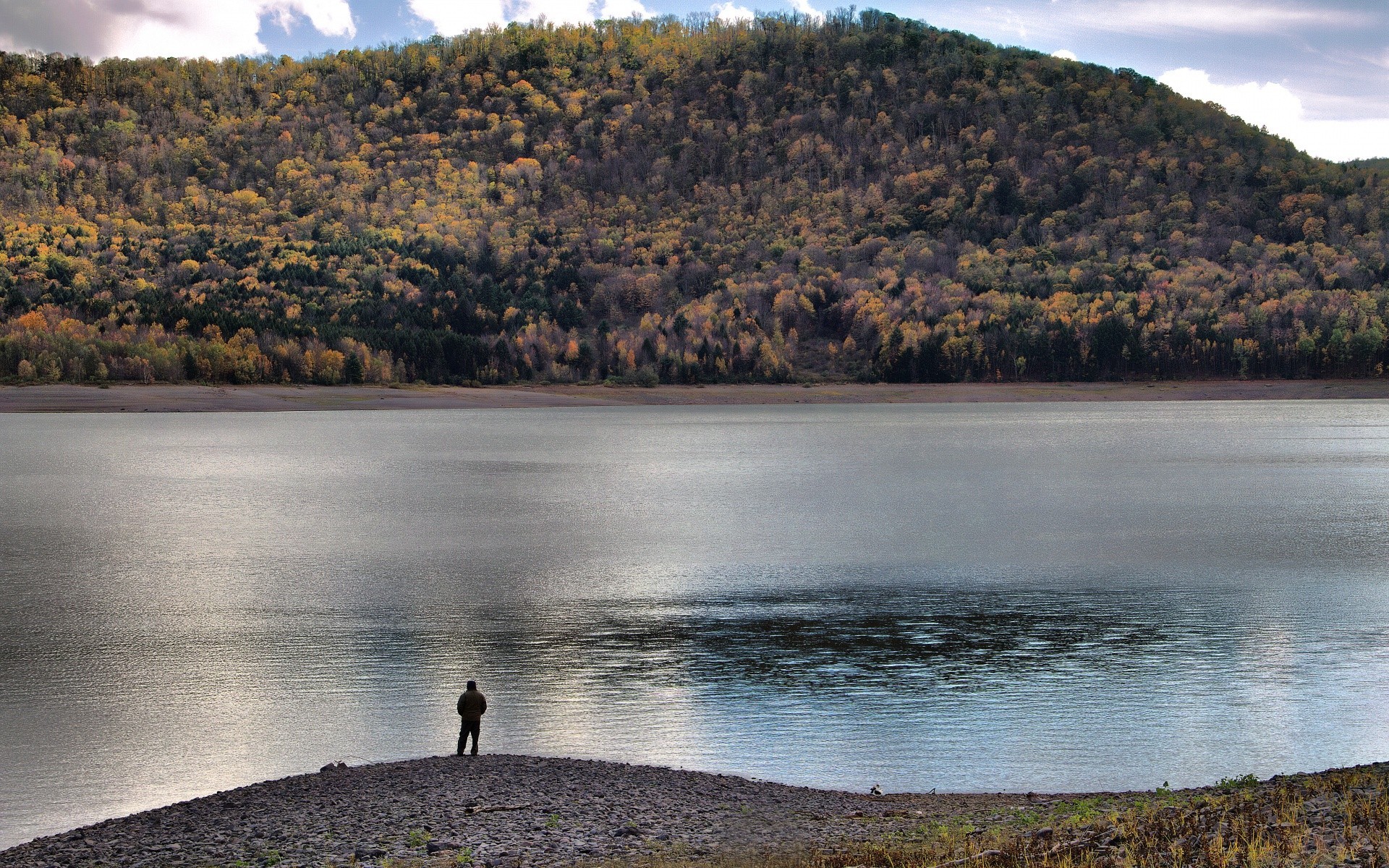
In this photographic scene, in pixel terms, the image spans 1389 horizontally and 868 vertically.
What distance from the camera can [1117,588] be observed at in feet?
96.2

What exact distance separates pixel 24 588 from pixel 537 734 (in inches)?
678

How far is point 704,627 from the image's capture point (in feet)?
80.9

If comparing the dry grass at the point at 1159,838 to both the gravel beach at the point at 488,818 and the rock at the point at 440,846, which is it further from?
the rock at the point at 440,846

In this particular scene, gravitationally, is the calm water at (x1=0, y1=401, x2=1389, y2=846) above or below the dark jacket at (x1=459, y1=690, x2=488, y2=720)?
below

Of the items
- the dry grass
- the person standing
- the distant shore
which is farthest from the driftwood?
the distant shore

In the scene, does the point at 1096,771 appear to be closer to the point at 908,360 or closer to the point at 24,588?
the point at 24,588

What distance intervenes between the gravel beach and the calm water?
1.45m

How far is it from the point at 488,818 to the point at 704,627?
12.4 meters

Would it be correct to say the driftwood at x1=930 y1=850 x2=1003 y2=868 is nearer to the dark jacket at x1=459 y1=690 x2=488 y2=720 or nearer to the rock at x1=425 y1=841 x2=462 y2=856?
the rock at x1=425 y1=841 x2=462 y2=856

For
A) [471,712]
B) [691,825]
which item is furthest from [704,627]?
[691,825]

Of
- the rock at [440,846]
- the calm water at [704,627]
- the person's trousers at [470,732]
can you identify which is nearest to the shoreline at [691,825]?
the rock at [440,846]

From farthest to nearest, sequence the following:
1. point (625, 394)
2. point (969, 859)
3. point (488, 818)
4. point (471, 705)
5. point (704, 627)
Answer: point (625, 394) → point (704, 627) → point (471, 705) → point (488, 818) → point (969, 859)

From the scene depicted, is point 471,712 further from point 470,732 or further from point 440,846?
point 440,846

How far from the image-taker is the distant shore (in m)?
132
